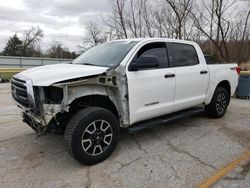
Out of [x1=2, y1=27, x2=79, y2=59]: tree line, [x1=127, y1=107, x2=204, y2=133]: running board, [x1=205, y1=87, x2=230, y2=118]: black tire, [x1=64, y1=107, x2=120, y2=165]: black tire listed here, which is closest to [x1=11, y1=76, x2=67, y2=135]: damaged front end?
[x1=64, y1=107, x2=120, y2=165]: black tire

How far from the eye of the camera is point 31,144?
13.6 ft

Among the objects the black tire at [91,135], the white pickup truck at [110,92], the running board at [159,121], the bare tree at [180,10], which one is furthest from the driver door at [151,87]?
the bare tree at [180,10]

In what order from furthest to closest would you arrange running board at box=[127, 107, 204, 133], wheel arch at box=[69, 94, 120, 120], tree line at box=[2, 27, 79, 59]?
tree line at box=[2, 27, 79, 59] < running board at box=[127, 107, 204, 133] < wheel arch at box=[69, 94, 120, 120]

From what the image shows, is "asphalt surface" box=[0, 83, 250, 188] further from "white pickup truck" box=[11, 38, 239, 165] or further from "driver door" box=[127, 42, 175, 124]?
"driver door" box=[127, 42, 175, 124]

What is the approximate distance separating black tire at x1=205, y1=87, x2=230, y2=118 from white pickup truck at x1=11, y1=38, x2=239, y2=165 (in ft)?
2.18

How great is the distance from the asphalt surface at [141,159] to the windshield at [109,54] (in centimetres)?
152

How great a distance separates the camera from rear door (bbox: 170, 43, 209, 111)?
443 cm

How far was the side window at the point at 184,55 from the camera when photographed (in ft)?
14.8

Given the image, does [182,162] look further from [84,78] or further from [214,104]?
[214,104]

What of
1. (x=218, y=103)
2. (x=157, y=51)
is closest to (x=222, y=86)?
(x=218, y=103)

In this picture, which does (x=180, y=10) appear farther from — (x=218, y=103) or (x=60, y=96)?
(x=60, y=96)

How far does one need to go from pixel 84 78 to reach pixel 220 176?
229cm

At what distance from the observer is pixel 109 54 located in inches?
158

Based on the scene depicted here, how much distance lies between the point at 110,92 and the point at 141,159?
3.82ft
